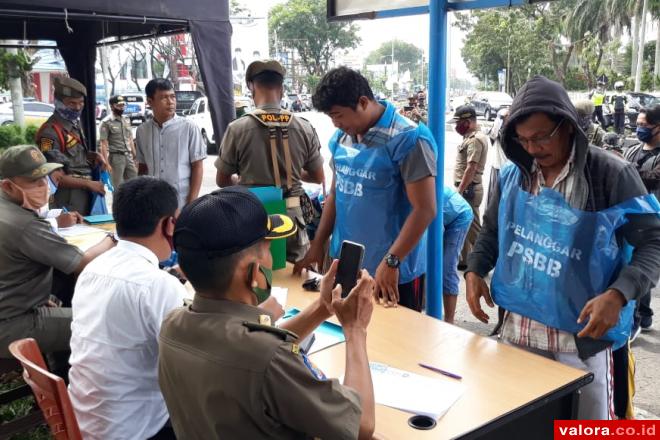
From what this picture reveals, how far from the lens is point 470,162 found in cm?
591

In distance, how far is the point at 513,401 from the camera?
1.78m

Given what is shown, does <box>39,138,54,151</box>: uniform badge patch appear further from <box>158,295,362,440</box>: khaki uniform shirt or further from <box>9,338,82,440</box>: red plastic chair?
<box>158,295,362,440</box>: khaki uniform shirt

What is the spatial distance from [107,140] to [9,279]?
19.0ft

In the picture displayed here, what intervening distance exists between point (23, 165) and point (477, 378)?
7.51 ft

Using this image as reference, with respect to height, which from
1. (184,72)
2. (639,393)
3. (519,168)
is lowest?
(639,393)

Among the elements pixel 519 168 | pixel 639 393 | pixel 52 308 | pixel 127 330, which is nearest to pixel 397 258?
pixel 519 168

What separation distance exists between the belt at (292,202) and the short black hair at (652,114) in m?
3.15

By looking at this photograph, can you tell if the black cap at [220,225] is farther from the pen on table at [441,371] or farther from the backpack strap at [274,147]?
the backpack strap at [274,147]

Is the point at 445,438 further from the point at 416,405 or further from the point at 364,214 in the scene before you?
the point at 364,214

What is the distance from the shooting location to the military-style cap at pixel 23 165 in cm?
282

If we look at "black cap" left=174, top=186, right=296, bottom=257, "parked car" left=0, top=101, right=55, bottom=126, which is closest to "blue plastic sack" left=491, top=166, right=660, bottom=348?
"black cap" left=174, top=186, right=296, bottom=257

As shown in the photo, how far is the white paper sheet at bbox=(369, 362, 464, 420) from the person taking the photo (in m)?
1.73

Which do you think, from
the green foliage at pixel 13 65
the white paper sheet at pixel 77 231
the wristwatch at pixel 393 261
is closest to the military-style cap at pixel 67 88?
the white paper sheet at pixel 77 231

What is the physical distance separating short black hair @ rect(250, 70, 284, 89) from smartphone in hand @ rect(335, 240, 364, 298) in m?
1.82
